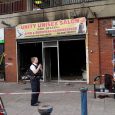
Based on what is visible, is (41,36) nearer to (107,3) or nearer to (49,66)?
(49,66)

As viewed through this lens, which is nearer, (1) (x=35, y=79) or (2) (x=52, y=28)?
(1) (x=35, y=79)

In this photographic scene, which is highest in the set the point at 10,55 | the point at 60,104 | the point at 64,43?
the point at 64,43

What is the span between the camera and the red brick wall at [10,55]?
22.0 m

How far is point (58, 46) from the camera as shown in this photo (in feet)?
67.3

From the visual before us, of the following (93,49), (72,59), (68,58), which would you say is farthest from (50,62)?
(93,49)

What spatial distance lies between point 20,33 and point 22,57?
56.9 inches

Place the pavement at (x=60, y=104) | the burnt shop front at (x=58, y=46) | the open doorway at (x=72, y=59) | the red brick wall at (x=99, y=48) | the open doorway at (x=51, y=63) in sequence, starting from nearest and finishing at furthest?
the pavement at (x=60, y=104), the red brick wall at (x=99, y=48), the burnt shop front at (x=58, y=46), the open doorway at (x=72, y=59), the open doorway at (x=51, y=63)

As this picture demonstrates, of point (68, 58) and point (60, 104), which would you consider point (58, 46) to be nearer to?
point (68, 58)

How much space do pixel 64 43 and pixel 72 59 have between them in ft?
3.07

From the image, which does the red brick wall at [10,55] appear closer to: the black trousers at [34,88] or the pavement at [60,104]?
the pavement at [60,104]

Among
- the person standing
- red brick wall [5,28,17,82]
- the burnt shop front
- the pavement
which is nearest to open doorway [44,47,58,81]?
the burnt shop front

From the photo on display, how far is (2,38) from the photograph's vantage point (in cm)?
2241

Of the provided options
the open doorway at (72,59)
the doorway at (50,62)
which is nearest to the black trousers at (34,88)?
the open doorway at (72,59)

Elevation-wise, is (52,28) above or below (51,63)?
above
